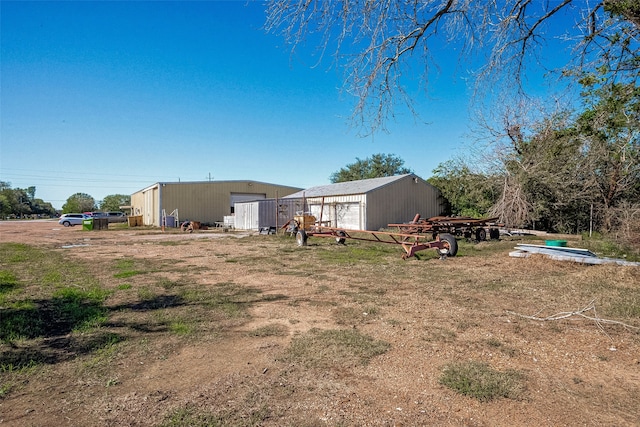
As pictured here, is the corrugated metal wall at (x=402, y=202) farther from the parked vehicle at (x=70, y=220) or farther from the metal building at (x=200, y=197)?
the parked vehicle at (x=70, y=220)

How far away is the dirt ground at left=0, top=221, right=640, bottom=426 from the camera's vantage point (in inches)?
105

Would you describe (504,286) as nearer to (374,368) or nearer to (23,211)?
(374,368)

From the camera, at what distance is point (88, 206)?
96.7 m

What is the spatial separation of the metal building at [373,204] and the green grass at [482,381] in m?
17.8

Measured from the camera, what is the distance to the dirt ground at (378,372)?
267cm

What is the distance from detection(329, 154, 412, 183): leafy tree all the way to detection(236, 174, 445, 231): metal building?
24141 millimetres

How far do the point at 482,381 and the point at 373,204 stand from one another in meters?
19.8

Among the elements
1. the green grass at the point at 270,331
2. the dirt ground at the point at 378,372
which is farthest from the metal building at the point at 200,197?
the dirt ground at the point at 378,372

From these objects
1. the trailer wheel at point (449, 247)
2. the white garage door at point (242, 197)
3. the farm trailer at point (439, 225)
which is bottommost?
the trailer wheel at point (449, 247)

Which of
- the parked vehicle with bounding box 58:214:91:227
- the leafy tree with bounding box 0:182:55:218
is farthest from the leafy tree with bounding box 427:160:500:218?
the leafy tree with bounding box 0:182:55:218

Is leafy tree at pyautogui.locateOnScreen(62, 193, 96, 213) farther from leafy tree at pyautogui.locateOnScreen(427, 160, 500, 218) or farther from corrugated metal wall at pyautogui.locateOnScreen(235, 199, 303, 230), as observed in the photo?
leafy tree at pyautogui.locateOnScreen(427, 160, 500, 218)

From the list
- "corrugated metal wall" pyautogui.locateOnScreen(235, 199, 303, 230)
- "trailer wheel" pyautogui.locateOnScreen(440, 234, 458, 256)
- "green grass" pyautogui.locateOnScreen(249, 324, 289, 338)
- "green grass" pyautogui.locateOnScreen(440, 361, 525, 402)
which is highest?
"corrugated metal wall" pyautogui.locateOnScreen(235, 199, 303, 230)

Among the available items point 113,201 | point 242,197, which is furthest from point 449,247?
point 113,201

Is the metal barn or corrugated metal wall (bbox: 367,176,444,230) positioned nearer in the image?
the metal barn
